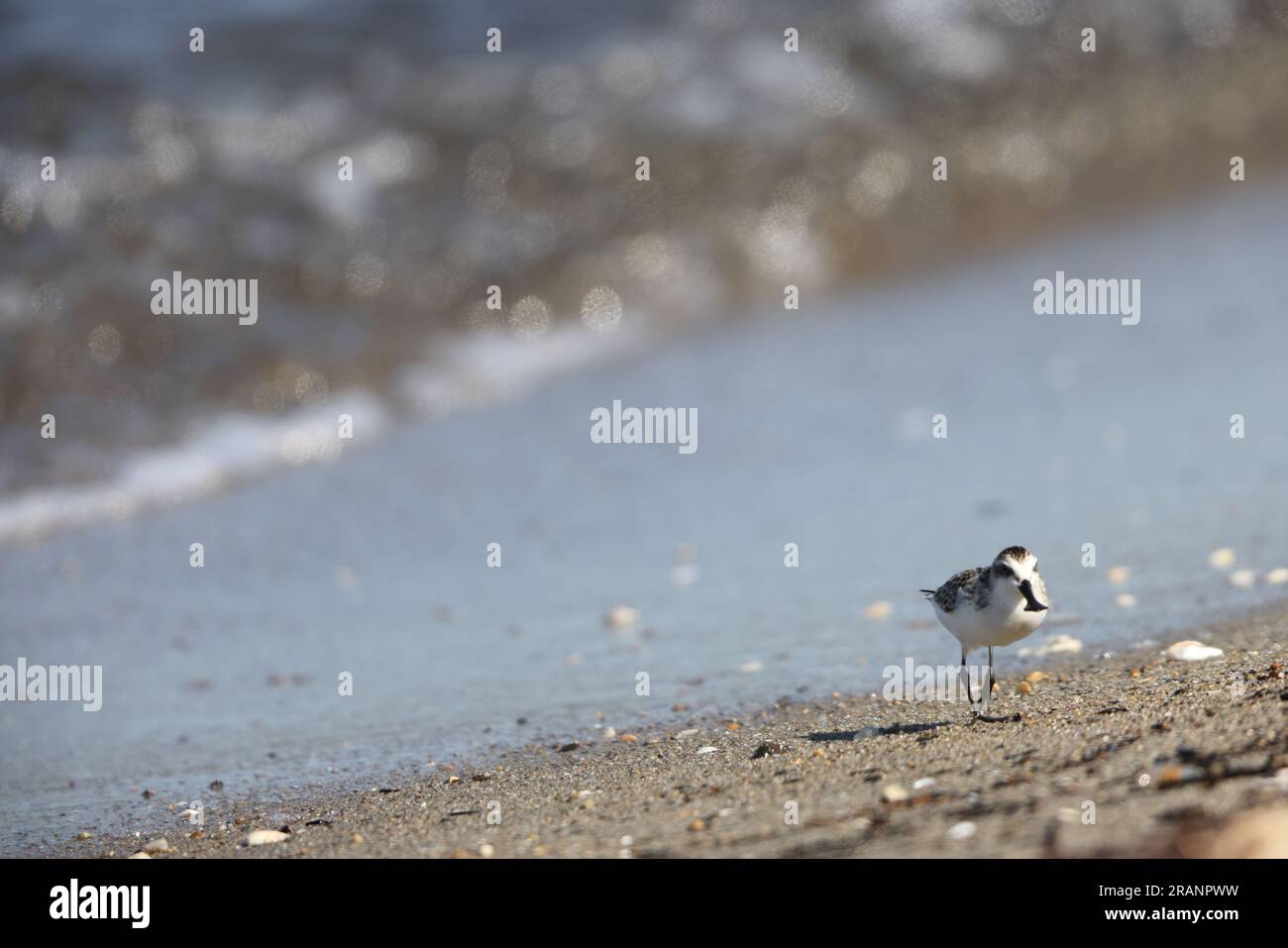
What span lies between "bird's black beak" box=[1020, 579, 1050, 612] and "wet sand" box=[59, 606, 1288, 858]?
35 cm

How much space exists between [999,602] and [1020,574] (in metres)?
0.12

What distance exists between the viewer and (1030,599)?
4980 millimetres

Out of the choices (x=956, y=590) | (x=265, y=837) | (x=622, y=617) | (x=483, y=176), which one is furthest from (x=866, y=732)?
(x=483, y=176)

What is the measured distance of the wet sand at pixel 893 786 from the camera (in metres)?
3.78

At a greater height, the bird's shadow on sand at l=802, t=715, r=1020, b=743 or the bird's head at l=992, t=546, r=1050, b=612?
the bird's head at l=992, t=546, r=1050, b=612

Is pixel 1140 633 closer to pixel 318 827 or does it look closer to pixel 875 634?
pixel 875 634

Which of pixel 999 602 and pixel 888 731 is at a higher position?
pixel 999 602

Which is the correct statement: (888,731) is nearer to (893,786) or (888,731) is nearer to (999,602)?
(999,602)

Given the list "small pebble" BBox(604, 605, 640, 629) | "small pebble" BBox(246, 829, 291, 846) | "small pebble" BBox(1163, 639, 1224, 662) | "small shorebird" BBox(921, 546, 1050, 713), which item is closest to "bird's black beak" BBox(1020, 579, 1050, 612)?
"small shorebird" BBox(921, 546, 1050, 713)

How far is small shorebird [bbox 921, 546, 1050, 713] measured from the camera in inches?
197

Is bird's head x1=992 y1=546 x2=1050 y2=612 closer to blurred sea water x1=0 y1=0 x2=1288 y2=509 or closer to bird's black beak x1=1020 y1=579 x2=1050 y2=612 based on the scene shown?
bird's black beak x1=1020 y1=579 x2=1050 y2=612

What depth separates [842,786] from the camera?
446cm
